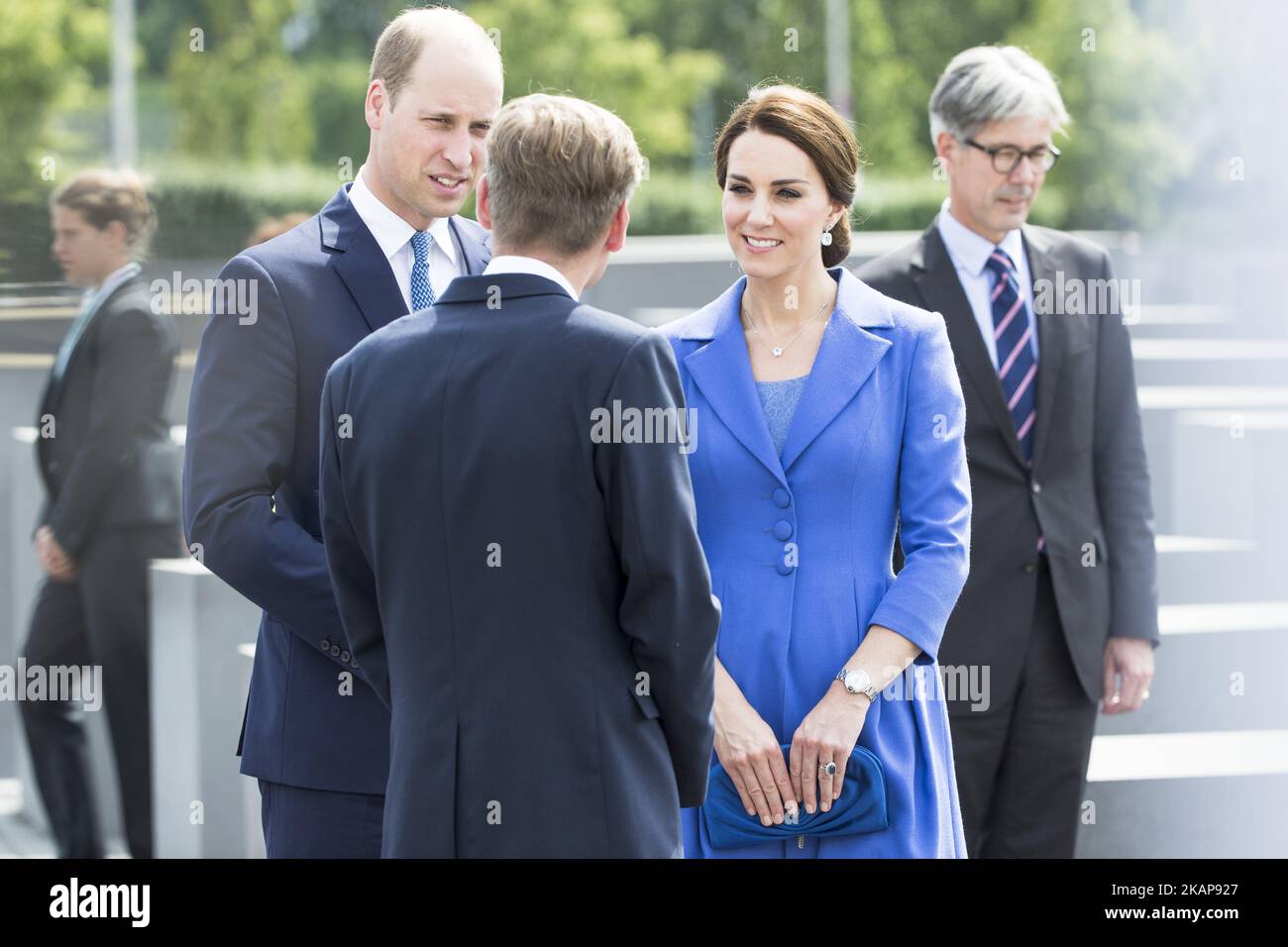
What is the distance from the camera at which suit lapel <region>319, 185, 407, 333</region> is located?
119 inches

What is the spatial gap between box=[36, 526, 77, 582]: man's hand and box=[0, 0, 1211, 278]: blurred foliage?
809 cm

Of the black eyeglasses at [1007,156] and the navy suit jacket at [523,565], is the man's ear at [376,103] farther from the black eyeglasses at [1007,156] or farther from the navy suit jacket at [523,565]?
the black eyeglasses at [1007,156]

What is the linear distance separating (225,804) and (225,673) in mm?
432

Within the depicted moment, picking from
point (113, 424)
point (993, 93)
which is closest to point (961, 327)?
point (993, 93)

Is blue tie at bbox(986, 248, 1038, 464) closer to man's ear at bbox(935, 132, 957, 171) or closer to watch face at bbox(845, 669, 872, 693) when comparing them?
man's ear at bbox(935, 132, 957, 171)

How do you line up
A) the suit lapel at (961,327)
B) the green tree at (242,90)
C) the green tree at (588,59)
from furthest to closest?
the green tree at (588,59)
the green tree at (242,90)
the suit lapel at (961,327)

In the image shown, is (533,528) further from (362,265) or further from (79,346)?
(79,346)

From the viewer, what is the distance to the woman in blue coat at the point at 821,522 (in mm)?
3066

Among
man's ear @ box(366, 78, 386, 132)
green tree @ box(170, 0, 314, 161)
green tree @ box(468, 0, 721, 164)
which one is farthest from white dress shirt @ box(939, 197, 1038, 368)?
green tree @ box(170, 0, 314, 161)

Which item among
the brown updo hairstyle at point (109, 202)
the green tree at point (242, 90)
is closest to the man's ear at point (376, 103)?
the brown updo hairstyle at point (109, 202)

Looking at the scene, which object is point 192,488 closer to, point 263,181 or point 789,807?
point 789,807

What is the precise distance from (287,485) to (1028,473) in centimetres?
195

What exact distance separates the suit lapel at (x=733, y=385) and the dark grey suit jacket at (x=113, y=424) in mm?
3203

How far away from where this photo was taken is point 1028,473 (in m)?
4.08
